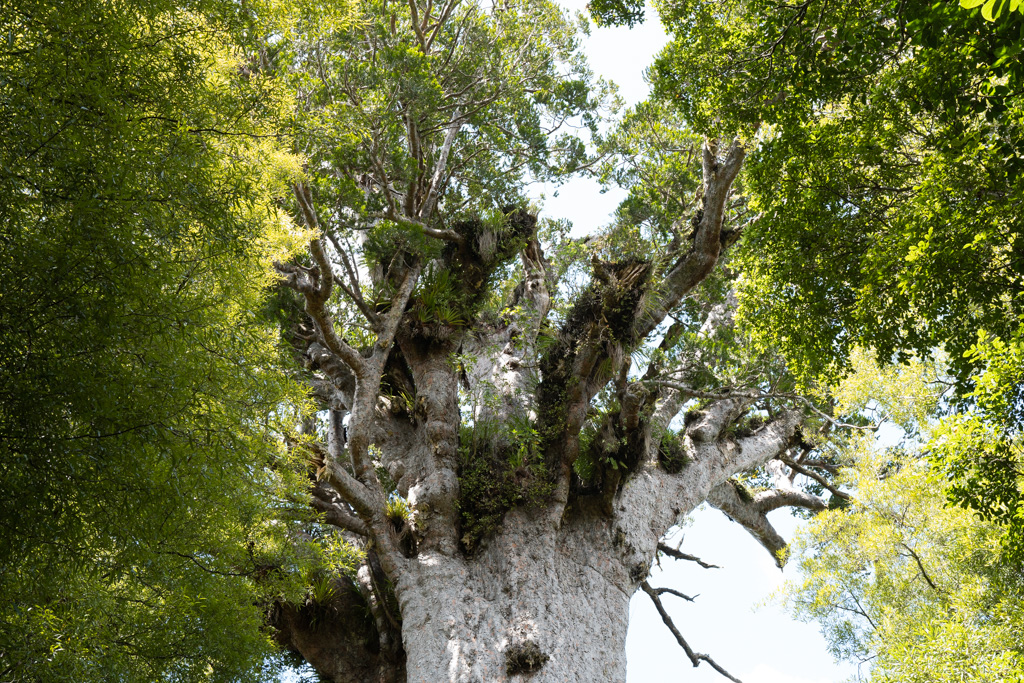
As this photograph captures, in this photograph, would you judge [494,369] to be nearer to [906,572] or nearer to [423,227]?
[423,227]

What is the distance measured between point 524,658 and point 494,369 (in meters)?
3.55

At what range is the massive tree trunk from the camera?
256 inches

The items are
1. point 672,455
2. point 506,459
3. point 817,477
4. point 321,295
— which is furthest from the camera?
point 817,477

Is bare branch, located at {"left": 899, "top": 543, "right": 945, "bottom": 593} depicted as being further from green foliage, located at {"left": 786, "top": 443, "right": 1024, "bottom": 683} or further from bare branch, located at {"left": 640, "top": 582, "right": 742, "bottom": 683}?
bare branch, located at {"left": 640, "top": 582, "right": 742, "bottom": 683}

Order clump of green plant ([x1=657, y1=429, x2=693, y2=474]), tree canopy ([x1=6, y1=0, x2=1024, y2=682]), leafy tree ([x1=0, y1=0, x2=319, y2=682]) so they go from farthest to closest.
A: clump of green plant ([x1=657, y1=429, x2=693, y2=474]), tree canopy ([x1=6, y1=0, x2=1024, y2=682]), leafy tree ([x1=0, y1=0, x2=319, y2=682])

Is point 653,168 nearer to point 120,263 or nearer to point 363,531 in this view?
point 363,531

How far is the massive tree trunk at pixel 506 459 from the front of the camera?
6.51 m

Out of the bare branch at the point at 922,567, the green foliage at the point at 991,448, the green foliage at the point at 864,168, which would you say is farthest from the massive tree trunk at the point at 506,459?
the green foliage at the point at 991,448

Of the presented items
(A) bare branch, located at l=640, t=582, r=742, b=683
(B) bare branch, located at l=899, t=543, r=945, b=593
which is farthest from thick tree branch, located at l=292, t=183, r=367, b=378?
(B) bare branch, located at l=899, t=543, r=945, b=593

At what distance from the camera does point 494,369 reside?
8742 mm

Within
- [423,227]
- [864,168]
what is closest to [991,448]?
[864,168]

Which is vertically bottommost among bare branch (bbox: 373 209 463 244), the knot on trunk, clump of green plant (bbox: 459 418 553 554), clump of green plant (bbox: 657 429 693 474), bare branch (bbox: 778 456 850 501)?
the knot on trunk

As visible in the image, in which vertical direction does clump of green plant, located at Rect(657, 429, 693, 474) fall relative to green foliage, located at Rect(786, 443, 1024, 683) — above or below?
above

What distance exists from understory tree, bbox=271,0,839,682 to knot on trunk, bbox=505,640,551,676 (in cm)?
2
